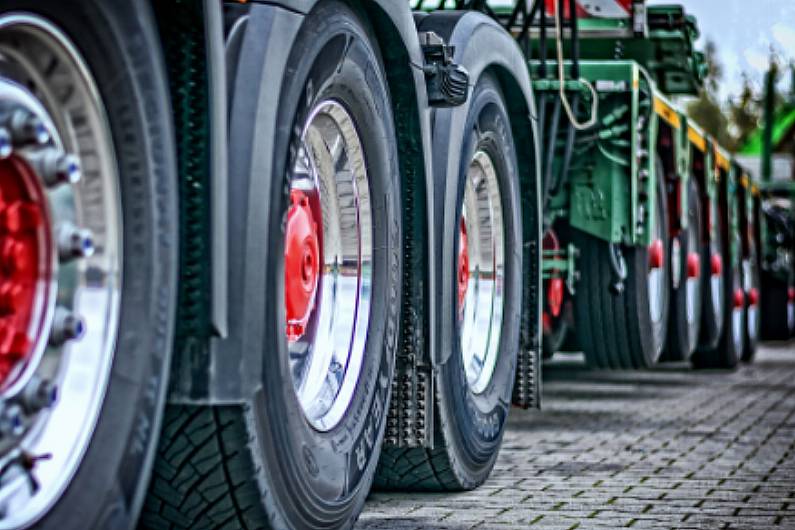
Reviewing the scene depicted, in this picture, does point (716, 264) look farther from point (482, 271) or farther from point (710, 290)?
point (482, 271)

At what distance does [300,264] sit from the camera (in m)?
Answer: 3.82

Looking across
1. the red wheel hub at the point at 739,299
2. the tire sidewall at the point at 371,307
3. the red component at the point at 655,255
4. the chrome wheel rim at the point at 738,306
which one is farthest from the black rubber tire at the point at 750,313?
the tire sidewall at the point at 371,307

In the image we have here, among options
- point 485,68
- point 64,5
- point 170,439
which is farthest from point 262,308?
point 485,68

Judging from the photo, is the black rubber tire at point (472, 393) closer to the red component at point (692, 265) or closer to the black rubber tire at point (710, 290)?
the red component at point (692, 265)

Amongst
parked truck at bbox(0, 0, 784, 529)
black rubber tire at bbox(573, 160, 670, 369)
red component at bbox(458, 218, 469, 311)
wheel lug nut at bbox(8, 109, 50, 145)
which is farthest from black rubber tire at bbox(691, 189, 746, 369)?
wheel lug nut at bbox(8, 109, 50, 145)

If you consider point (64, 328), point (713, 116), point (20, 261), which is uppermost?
point (713, 116)

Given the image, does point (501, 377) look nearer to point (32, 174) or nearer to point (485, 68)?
point (485, 68)

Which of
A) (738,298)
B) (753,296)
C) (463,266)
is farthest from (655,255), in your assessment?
(753,296)

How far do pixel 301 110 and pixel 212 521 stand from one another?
2.76 ft

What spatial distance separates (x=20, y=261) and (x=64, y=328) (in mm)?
128

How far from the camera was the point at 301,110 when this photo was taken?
3.45 metres

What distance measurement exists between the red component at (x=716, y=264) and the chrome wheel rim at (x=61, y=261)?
8.80 m

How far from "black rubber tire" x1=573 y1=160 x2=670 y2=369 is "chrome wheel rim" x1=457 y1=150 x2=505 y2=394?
2.94 metres

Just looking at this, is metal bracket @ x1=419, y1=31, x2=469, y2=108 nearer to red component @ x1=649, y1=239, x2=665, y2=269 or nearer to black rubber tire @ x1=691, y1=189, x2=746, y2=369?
red component @ x1=649, y1=239, x2=665, y2=269
